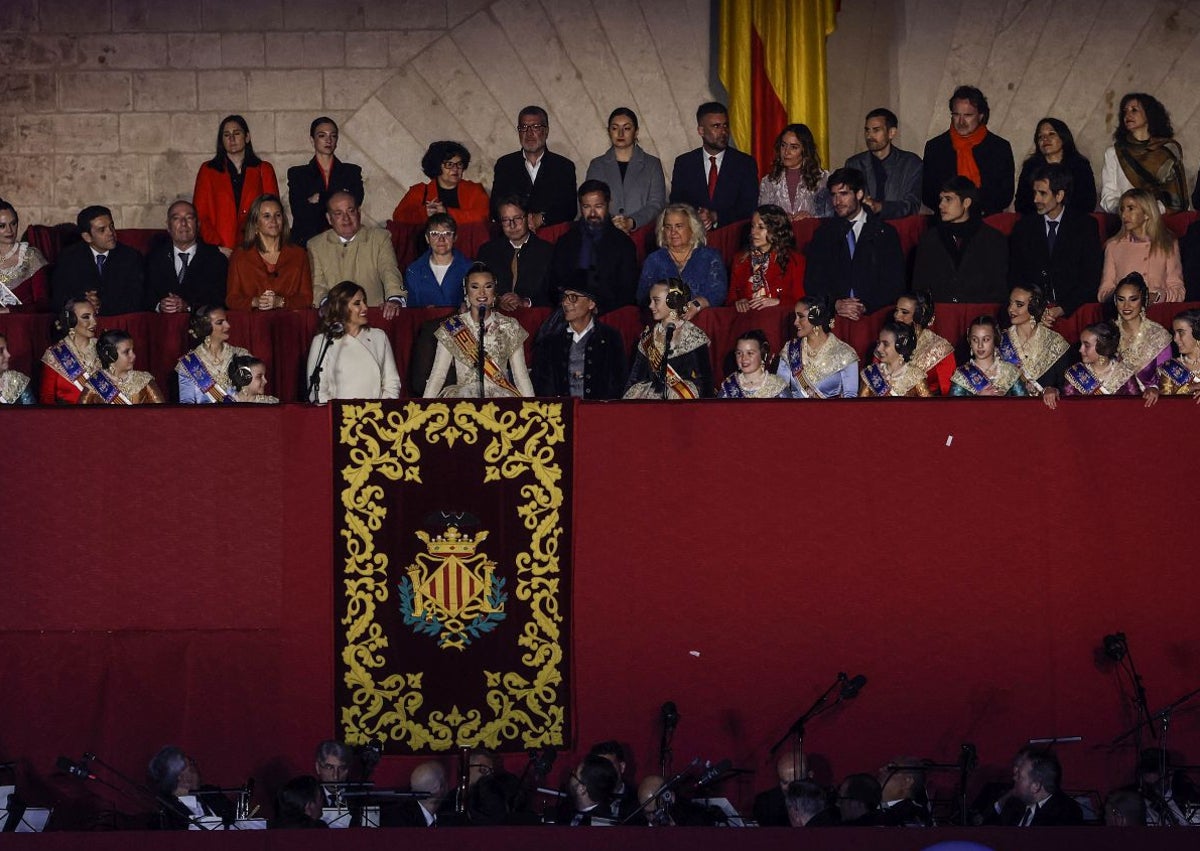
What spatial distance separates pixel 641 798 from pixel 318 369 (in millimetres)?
1904

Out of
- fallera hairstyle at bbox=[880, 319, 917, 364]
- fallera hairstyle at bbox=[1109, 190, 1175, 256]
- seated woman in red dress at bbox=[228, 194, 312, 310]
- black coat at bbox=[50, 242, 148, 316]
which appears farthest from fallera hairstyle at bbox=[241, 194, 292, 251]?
fallera hairstyle at bbox=[1109, 190, 1175, 256]

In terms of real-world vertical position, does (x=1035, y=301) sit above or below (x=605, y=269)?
below

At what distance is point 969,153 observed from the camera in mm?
9422

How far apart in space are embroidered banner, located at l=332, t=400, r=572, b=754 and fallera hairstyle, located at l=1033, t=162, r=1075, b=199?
241 cm

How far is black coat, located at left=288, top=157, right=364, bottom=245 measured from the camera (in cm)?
948

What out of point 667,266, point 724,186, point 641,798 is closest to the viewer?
point 641,798

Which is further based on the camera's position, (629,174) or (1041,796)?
(629,174)

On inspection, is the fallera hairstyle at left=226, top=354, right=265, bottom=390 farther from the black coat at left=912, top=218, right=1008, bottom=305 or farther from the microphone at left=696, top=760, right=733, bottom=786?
the black coat at left=912, top=218, right=1008, bottom=305

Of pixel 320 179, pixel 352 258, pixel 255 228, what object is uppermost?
pixel 320 179

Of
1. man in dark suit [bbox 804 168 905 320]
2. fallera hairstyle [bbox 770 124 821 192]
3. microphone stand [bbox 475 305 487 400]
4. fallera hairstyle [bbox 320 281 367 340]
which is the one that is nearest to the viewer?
microphone stand [bbox 475 305 487 400]

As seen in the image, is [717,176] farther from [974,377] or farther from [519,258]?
[974,377]

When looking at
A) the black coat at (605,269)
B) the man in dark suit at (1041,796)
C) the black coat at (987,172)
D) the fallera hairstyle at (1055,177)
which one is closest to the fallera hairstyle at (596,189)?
the black coat at (605,269)

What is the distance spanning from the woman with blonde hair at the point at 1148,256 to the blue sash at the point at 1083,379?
0.64 m

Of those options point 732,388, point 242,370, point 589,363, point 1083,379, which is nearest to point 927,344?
point 1083,379
